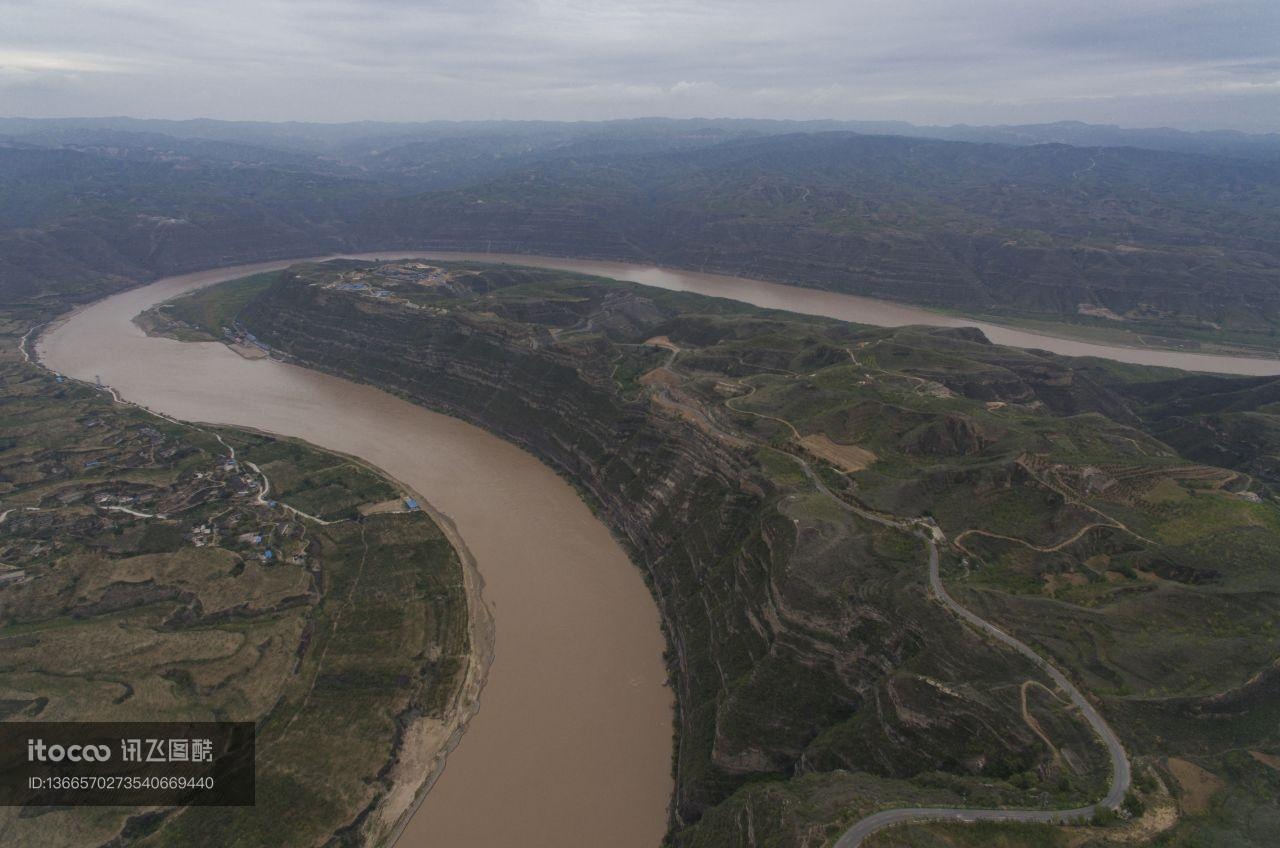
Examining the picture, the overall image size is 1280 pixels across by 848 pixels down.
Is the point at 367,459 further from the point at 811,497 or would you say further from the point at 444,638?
the point at 811,497

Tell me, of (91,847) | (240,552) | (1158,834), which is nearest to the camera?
(1158,834)

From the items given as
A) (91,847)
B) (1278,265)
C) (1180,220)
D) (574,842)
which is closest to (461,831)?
(574,842)

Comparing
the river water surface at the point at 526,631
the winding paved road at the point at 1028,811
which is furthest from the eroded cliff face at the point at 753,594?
the river water surface at the point at 526,631

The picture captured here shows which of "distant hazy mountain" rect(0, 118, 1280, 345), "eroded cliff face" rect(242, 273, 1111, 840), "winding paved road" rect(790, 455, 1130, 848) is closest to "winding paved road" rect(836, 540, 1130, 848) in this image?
"winding paved road" rect(790, 455, 1130, 848)

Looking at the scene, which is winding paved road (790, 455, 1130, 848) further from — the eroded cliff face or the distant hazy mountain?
the distant hazy mountain

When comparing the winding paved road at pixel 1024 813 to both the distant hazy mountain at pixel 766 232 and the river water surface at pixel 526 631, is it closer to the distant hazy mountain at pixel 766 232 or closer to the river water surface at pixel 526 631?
the river water surface at pixel 526 631

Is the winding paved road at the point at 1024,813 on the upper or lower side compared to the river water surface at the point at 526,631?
upper

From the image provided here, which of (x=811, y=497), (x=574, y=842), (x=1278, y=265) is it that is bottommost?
(x=574, y=842)
